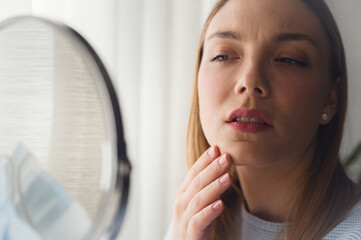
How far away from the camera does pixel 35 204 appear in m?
0.34

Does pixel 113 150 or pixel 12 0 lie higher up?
pixel 12 0

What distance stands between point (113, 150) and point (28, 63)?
0.13 metres

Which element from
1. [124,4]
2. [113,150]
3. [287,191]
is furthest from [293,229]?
[124,4]

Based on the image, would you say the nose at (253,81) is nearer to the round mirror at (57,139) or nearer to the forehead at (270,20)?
the forehead at (270,20)

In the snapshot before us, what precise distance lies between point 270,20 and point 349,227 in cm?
36

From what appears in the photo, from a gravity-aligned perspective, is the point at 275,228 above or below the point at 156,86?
below

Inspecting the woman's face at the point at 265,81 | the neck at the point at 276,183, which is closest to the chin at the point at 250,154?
the woman's face at the point at 265,81

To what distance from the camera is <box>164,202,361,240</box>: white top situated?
572 mm

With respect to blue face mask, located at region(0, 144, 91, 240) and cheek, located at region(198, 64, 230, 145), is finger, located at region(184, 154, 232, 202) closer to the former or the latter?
cheek, located at region(198, 64, 230, 145)

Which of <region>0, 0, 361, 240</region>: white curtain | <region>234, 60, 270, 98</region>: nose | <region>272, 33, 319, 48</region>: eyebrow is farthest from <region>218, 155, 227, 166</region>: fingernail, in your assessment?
<region>0, 0, 361, 240</region>: white curtain

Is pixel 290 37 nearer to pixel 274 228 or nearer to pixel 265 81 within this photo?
pixel 265 81

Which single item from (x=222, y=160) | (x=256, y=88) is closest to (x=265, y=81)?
(x=256, y=88)

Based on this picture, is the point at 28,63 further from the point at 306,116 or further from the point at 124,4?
the point at 124,4

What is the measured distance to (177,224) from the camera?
2.22 feet
